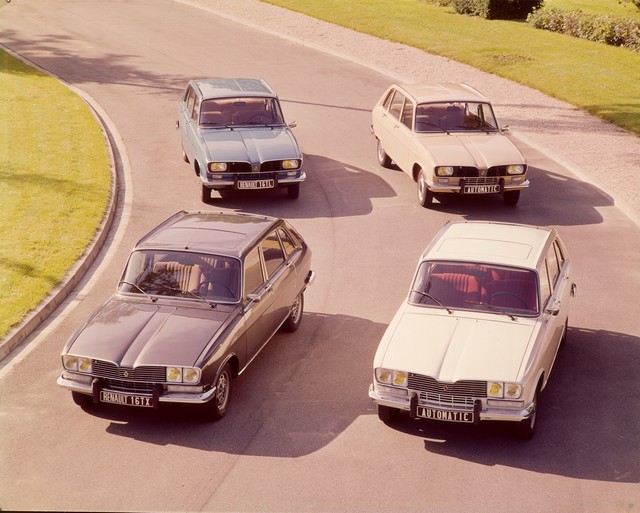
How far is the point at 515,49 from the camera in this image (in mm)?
31547

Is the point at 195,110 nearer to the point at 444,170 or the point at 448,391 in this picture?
the point at 444,170

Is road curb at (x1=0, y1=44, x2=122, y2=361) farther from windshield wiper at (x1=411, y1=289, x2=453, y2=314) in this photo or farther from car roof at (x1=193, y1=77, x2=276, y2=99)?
windshield wiper at (x1=411, y1=289, x2=453, y2=314)

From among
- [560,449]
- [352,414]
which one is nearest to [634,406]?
[560,449]

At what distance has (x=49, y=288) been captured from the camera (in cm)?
1357

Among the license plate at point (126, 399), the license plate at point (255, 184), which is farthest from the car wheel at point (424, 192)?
the license plate at point (126, 399)

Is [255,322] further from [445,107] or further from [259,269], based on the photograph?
[445,107]

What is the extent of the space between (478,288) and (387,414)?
1.89m

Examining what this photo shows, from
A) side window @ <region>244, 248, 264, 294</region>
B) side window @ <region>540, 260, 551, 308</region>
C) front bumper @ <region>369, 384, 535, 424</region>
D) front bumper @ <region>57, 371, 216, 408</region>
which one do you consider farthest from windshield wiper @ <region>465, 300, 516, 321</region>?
front bumper @ <region>57, 371, 216, 408</region>

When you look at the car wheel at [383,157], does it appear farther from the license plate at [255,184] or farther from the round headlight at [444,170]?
the license plate at [255,184]

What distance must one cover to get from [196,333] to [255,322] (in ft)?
3.43

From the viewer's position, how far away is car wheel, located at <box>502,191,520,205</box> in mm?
17781

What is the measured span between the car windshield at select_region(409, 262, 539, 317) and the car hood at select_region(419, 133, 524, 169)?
6.32m

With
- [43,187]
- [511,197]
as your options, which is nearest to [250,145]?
[43,187]

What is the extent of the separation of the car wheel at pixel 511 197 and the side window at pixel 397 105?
2765 millimetres
